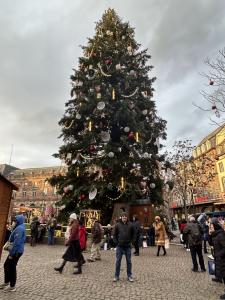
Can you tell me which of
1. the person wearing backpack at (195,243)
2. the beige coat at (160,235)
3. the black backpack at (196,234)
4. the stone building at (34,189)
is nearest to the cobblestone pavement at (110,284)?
the person wearing backpack at (195,243)

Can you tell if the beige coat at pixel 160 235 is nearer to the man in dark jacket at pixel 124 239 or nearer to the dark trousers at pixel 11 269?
the man in dark jacket at pixel 124 239

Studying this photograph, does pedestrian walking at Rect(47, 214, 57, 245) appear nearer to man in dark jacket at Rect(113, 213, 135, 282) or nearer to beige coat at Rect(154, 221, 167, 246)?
beige coat at Rect(154, 221, 167, 246)

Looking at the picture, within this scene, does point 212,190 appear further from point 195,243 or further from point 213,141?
point 195,243

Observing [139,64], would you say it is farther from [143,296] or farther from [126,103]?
[143,296]

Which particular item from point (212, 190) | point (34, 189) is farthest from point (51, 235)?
point (34, 189)

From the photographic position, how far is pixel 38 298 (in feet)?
20.2

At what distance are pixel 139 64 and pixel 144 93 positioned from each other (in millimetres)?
2855

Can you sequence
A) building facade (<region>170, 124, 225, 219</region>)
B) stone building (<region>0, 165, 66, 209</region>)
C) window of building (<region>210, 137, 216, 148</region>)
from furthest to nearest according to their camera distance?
1. stone building (<region>0, 165, 66, 209</region>)
2. window of building (<region>210, 137, 216, 148</region>)
3. building facade (<region>170, 124, 225, 219</region>)

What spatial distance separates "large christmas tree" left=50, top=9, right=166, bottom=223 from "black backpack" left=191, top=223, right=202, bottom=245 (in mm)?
7729

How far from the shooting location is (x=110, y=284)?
7.47m

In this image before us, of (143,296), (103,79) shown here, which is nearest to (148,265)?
(143,296)

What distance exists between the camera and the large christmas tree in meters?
17.8

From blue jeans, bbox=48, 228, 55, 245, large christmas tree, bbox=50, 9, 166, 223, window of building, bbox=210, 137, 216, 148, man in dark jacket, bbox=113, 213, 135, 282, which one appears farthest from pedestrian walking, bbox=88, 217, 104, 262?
window of building, bbox=210, 137, 216, 148

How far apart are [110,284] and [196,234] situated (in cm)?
355
